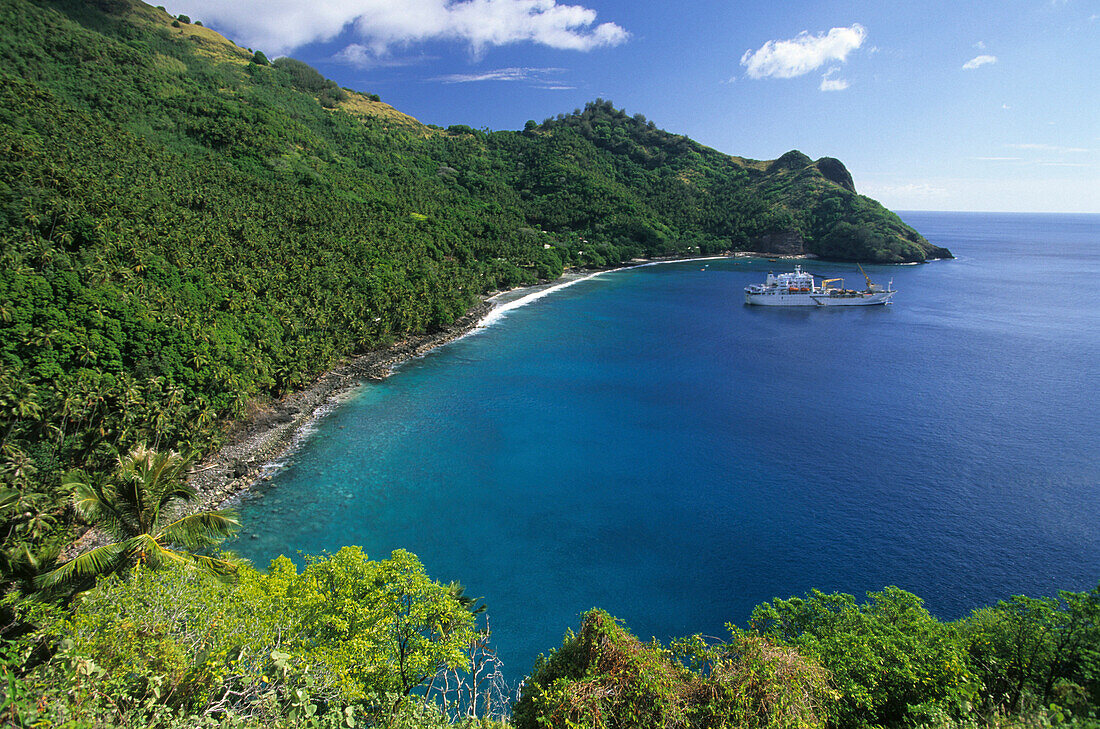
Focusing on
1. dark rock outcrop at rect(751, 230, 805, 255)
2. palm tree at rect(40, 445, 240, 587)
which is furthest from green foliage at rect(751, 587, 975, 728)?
dark rock outcrop at rect(751, 230, 805, 255)

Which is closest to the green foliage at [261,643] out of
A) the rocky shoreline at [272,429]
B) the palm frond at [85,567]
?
the palm frond at [85,567]

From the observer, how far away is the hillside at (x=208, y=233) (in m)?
34.7

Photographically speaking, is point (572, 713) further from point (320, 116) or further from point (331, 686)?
point (320, 116)

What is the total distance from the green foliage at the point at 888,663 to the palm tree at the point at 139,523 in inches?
908

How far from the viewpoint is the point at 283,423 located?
1917 inches

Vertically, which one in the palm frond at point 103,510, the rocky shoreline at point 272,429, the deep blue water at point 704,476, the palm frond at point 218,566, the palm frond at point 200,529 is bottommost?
the deep blue water at point 704,476

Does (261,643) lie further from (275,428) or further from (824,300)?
(824,300)

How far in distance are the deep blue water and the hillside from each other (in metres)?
10.1

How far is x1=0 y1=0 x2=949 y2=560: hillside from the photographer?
34.7 m

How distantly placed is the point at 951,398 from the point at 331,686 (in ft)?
213

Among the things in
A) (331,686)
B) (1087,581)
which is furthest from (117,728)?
(1087,581)

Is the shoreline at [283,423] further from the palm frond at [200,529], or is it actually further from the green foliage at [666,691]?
the green foliage at [666,691]

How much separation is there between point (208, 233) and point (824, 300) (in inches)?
4069

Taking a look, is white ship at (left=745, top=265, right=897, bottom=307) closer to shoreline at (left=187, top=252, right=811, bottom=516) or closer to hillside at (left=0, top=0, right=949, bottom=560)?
hillside at (left=0, top=0, right=949, bottom=560)
